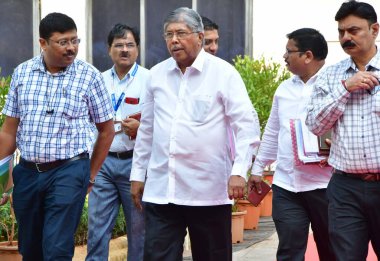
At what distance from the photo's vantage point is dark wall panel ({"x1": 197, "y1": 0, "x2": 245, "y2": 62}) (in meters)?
14.6

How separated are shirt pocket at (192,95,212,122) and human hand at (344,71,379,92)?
38.8 inches

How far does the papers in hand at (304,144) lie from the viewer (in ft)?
26.2

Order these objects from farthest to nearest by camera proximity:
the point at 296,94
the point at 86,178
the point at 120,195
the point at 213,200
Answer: the point at 120,195, the point at 296,94, the point at 86,178, the point at 213,200

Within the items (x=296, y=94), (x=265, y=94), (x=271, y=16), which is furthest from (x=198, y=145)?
(x=271, y=16)

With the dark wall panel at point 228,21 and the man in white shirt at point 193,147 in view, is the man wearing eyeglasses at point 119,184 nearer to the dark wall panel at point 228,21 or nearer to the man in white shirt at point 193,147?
the man in white shirt at point 193,147

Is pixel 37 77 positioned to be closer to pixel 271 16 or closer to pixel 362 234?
pixel 362 234

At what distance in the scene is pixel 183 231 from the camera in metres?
7.29

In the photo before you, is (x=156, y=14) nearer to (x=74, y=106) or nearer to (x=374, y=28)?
(x=74, y=106)

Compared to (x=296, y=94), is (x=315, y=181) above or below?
below

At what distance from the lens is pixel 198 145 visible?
712cm

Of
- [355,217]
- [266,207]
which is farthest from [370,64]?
[266,207]

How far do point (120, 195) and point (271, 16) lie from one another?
6111 millimetres

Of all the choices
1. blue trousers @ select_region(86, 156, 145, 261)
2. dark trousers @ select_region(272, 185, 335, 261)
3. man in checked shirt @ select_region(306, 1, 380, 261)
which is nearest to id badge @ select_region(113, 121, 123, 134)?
blue trousers @ select_region(86, 156, 145, 261)

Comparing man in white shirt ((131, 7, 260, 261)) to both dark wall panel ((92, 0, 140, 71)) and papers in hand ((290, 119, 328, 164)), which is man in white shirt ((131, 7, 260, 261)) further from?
dark wall panel ((92, 0, 140, 71))
